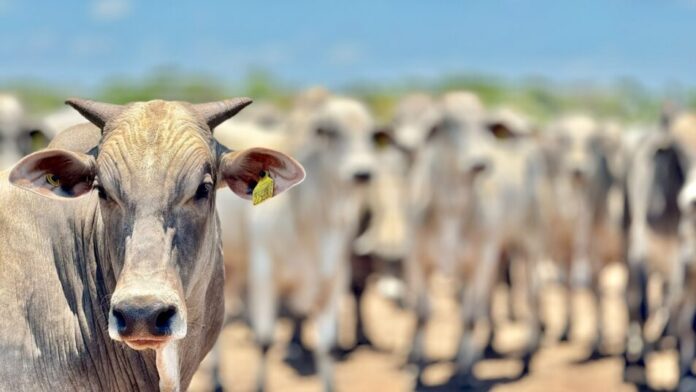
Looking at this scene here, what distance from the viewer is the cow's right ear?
5.43 metres

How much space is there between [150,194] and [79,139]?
2.73 feet

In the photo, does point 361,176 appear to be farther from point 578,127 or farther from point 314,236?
point 578,127

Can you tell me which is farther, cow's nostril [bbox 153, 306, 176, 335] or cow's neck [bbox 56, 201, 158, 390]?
cow's neck [bbox 56, 201, 158, 390]

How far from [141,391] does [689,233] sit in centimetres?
682

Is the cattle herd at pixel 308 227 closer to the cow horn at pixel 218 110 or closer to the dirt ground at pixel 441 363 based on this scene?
the cow horn at pixel 218 110

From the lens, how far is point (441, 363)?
1353 cm

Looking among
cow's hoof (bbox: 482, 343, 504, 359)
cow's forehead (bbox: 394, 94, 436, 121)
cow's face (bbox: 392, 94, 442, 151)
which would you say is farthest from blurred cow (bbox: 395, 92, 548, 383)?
cow's forehead (bbox: 394, 94, 436, 121)

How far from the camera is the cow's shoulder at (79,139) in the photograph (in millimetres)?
5973

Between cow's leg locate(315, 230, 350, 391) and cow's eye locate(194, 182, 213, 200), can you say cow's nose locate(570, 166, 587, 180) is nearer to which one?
cow's leg locate(315, 230, 350, 391)

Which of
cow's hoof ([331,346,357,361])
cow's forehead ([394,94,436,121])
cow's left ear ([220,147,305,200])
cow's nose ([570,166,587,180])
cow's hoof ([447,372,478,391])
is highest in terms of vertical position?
cow's forehead ([394,94,436,121])

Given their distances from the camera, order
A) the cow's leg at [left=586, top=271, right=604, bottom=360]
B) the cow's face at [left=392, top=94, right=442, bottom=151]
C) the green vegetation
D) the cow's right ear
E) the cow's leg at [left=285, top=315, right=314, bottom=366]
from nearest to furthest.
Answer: the cow's right ear → the cow's face at [left=392, top=94, right=442, bottom=151] → the cow's leg at [left=285, top=315, right=314, bottom=366] → the cow's leg at [left=586, top=271, right=604, bottom=360] → the green vegetation

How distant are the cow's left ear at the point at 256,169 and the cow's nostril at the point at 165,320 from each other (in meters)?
0.86

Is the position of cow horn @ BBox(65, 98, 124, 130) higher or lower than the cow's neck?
higher

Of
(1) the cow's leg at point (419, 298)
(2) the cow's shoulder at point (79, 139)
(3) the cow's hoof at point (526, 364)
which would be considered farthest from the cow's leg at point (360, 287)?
(2) the cow's shoulder at point (79, 139)
